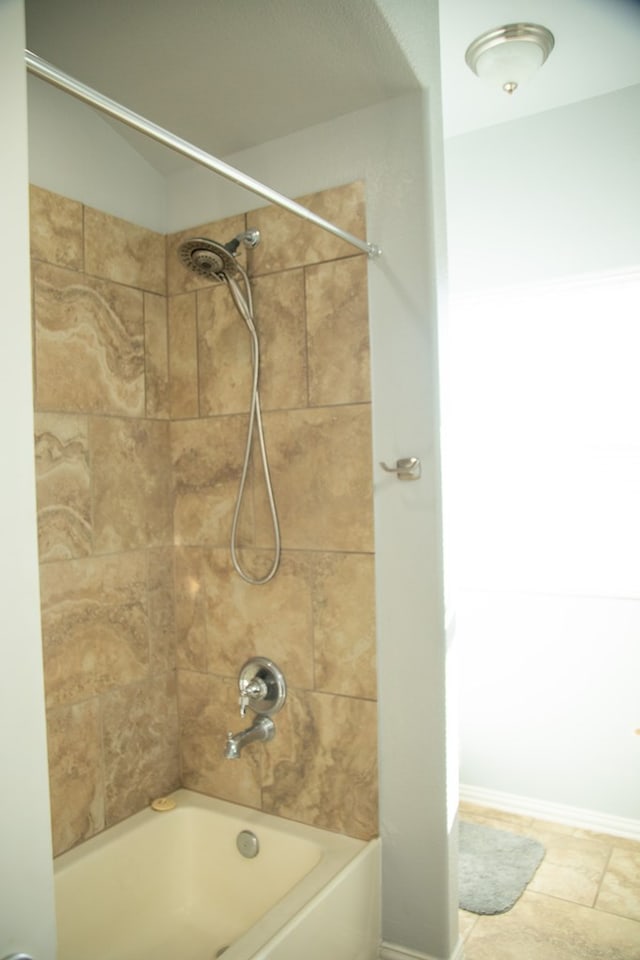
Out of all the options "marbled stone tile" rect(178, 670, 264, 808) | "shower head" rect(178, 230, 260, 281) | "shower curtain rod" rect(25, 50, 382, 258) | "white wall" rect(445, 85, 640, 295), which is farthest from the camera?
"white wall" rect(445, 85, 640, 295)

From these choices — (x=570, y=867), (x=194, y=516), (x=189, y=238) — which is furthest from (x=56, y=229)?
(x=570, y=867)

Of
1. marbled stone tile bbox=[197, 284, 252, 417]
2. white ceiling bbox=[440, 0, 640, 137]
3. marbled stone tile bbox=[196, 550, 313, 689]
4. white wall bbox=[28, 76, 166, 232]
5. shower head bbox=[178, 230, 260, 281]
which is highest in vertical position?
white ceiling bbox=[440, 0, 640, 137]

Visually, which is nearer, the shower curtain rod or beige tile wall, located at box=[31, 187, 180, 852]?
the shower curtain rod

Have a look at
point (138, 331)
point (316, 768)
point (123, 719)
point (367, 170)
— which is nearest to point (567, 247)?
point (367, 170)

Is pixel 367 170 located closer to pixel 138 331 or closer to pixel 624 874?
pixel 138 331

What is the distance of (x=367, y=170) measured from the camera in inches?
77.7

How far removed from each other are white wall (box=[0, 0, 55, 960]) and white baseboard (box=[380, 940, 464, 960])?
4.59 feet

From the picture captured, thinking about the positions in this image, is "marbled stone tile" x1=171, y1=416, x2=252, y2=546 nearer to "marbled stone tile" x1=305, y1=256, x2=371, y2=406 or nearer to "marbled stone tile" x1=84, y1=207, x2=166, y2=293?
"marbled stone tile" x1=305, y1=256, x2=371, y2=406

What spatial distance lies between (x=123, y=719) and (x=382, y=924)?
0.95 meters

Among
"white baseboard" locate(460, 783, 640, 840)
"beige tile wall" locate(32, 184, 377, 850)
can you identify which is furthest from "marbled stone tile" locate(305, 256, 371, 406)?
"white baseboard" locate(460, 783, 640, 840)

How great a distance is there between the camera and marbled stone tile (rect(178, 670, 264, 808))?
221 centimetres

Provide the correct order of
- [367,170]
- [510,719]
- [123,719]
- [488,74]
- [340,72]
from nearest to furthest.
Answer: [340,72] < [367,170] < [123,719] < [488,74] < [510,719]

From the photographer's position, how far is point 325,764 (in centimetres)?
205

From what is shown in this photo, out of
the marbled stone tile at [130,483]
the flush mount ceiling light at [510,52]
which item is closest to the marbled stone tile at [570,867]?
the marbled stone tile at [130,483]
